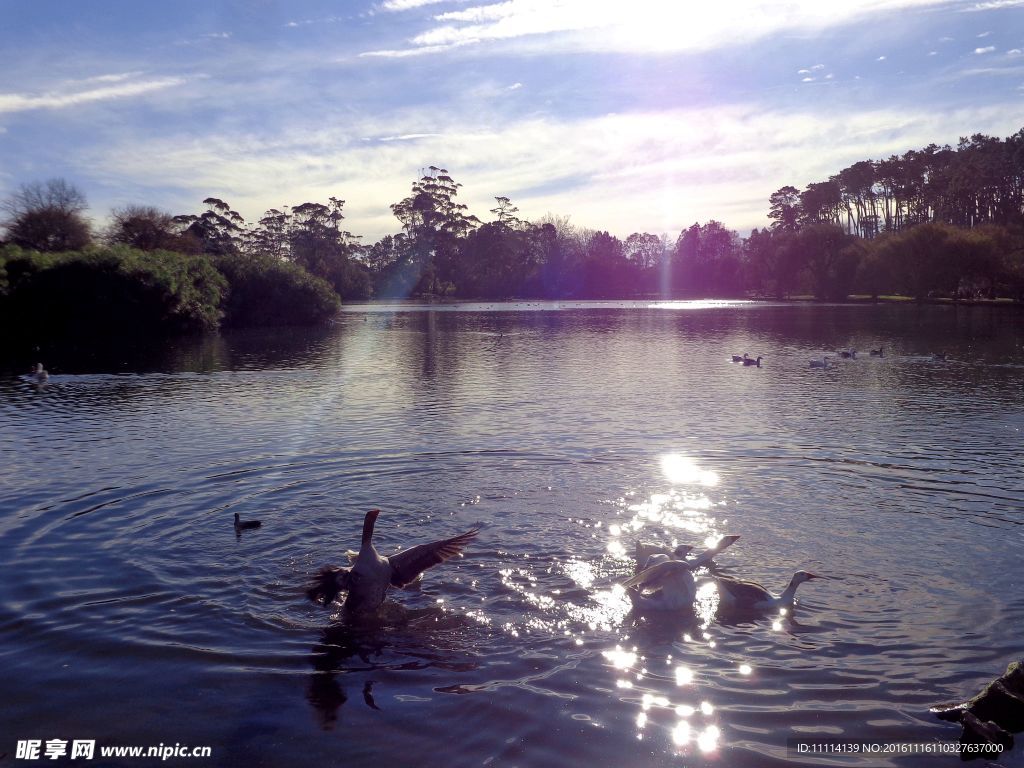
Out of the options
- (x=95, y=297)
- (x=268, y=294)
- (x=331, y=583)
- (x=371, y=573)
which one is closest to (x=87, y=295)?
(x=95, y=297)

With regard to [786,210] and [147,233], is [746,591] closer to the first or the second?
[147,233]

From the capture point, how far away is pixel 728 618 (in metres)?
8.37

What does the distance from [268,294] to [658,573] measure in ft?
204

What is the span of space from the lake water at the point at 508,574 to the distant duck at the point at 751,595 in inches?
7.5

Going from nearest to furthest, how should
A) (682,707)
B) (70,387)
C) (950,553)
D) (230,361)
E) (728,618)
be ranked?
(682,707), (728,618), (950,553), (70,387), (230,361)

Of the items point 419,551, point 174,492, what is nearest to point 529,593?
point 419,551

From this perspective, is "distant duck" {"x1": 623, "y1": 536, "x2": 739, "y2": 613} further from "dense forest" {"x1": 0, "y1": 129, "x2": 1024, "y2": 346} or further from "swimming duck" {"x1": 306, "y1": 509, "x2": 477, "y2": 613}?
"dense forest" {"x1": 0, "y1": 129, "x2": 1024, "y2": 346}

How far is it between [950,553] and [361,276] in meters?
120

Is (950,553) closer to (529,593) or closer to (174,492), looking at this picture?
(529,593)

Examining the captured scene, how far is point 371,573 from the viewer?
8.38m

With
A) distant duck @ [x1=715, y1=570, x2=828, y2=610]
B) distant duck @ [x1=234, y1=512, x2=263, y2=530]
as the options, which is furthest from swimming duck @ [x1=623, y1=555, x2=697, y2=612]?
distant duck @ [x1=234, y1=512, x2=263, y2=530]

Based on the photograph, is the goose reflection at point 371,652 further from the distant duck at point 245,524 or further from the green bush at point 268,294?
the green bush at point 268,294

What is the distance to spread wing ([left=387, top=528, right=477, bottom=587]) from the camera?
8.60 meters

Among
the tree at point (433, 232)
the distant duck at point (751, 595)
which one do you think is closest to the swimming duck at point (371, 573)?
the distant duck at point (751, 595)
